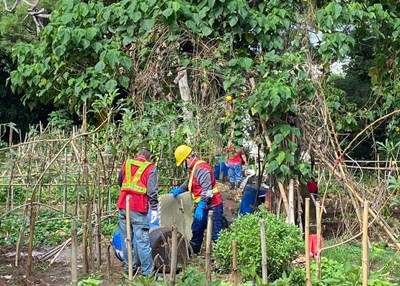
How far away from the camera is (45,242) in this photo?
9.41m

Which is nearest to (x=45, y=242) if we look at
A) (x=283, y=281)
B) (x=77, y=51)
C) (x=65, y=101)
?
(x=65, y=101)

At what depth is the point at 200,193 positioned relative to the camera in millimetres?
8367

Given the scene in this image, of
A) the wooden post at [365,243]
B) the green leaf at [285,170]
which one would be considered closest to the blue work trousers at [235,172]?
the green leaf at [285,170]

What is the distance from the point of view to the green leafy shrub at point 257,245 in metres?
6.66

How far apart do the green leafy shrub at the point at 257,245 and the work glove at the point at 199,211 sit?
3.35ft

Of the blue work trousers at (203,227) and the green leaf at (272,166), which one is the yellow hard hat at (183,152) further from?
the green leaf at (272,166)

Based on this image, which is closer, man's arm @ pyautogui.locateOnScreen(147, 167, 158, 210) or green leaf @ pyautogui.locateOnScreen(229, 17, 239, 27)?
man's arm @ pyautogui.locateOnScreen(147, 167, 158, 210)

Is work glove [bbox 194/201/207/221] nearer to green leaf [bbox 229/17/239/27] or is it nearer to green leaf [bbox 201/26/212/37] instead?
green leaf [bbox 201/26/212/37]

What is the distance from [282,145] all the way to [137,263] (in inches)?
104

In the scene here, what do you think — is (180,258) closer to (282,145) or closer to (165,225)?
(165,225)

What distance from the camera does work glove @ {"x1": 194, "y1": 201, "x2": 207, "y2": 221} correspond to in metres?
8.24

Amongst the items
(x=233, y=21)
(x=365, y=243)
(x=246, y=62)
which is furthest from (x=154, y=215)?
(x=365, y=243)

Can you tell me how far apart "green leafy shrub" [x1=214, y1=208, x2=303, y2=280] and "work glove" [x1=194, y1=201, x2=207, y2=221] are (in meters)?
1.02

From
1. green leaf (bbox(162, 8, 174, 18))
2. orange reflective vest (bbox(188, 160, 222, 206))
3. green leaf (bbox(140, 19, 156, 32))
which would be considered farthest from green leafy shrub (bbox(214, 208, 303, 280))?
green leaf (bbox(140, 19, 156, 32))
